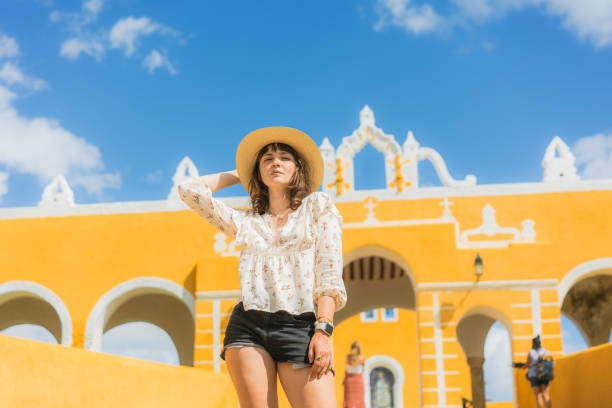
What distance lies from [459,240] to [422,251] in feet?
2.54

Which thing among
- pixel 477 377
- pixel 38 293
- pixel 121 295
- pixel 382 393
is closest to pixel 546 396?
pixel 477 377

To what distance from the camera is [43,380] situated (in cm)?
296

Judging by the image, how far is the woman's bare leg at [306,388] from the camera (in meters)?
1.83

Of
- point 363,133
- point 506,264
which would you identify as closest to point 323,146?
point 363,133

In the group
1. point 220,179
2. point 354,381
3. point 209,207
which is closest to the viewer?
point 209,207

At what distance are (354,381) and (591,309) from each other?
7556mm

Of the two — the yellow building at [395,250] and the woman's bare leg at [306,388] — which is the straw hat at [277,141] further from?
the yellow building at [395,250]

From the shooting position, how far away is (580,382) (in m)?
7.48

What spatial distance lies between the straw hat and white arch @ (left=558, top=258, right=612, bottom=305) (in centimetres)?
846

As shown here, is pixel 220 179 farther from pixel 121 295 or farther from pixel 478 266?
pixel 121 295

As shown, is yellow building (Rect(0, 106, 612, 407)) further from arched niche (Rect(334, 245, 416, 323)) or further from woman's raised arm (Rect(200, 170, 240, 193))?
woman's raised arm (Rect(200, 170, 240, 193))

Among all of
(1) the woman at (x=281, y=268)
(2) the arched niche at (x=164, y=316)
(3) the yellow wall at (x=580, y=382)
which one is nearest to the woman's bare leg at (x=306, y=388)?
(1) the woman at (x=281, y=268)

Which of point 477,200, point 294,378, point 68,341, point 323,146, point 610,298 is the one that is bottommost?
point 294,378

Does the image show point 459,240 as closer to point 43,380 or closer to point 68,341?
point 68,341
